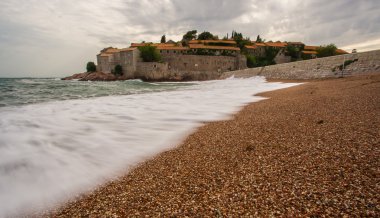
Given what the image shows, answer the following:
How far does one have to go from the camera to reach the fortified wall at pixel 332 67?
15.9 meters

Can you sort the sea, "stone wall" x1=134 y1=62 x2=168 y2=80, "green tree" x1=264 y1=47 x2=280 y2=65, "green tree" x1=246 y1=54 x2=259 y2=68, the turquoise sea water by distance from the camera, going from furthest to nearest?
1. "green tree" x1=264 y1=47 x2=280 y2=65
2. "green tree" x1=246 y1=54 x2=259 y2=68
3. "stone wall" x1=134 y1=62 x2=168 y2=80
4. the turquoise sea water
5. the sea

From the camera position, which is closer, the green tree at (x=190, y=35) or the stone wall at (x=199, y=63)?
the stone wall at (x=199, y=63)

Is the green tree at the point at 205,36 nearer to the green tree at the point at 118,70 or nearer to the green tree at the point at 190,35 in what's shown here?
the green tree at the point at 190,35

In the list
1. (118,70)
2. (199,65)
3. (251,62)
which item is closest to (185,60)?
(199,65)

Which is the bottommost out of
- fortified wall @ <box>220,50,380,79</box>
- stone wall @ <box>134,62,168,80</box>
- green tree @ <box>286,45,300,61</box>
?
fortified wall @ <box>220,50,380,79</box>

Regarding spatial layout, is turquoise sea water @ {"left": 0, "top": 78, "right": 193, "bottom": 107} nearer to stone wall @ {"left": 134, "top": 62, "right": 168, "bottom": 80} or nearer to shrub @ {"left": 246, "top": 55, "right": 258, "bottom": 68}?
stone wall @ {"left": 134, "top": 62, "right": 168, "bottom": 80}

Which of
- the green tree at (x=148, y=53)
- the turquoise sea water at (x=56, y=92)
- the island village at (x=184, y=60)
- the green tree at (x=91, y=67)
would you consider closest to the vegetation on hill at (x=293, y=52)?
the island village at (x=184, y=60)

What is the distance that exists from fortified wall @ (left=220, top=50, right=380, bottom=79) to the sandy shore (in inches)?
670

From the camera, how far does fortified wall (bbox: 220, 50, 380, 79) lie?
15.9 meters

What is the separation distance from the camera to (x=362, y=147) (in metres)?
2.83

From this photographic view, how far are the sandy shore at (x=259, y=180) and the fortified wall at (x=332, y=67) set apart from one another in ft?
55.8

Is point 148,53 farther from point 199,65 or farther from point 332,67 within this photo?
point 332,67

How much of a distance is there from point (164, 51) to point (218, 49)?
61.9ft

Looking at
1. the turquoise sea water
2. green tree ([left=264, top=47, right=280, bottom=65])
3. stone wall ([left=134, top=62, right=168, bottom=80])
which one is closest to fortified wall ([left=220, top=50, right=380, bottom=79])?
the turquoise sea water
